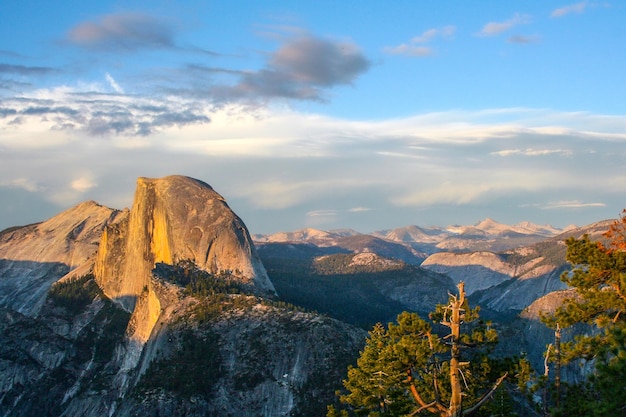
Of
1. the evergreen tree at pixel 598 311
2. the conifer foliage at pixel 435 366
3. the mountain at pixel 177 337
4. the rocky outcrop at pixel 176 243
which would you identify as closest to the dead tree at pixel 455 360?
the conifer foliage at pixel 435 366

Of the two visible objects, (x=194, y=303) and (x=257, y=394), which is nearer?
(x=257, y=394)

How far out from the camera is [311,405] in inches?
4107

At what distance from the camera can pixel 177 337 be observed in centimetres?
12850

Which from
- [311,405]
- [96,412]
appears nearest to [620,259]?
[311,405]

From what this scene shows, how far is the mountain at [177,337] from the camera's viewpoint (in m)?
→ 111

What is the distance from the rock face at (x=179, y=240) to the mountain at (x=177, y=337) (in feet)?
1.21

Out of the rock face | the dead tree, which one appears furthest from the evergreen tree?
the rock face

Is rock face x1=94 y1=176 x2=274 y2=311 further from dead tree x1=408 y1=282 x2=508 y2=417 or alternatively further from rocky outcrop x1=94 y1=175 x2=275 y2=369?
dead tree x1=408 y1=282 x2=508 y2=417

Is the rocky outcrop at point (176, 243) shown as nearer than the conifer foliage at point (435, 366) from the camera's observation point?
No

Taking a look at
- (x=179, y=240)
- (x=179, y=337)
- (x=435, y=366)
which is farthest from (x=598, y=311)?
(x=179, y=240)

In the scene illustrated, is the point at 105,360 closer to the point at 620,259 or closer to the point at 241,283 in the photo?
the point at 241,283

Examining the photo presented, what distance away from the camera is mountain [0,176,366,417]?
111 meters

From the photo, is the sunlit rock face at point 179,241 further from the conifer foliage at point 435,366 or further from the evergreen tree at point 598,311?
the evergreen tree at point 598,311

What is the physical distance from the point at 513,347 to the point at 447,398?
518 ft
